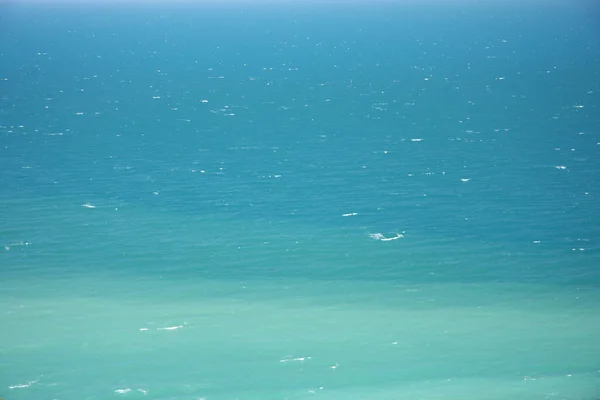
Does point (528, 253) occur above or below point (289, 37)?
below

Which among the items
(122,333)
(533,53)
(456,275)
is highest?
(533,53)

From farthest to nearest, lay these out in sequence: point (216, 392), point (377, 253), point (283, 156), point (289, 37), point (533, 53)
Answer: point (289, 37)
point (533, 53)
point (283, 156)
point (377, 253)
point (216, 392)

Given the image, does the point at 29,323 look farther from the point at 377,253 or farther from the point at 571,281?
the point at 571,281

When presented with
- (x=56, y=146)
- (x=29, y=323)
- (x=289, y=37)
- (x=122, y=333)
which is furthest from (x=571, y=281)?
(x=289, y=37)

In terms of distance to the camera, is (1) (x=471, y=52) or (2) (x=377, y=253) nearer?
(2) (x=377, y=253)

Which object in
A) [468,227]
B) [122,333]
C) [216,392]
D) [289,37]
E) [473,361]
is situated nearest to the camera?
[216,392]

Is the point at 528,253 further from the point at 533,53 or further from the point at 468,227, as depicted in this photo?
the point at 533,53

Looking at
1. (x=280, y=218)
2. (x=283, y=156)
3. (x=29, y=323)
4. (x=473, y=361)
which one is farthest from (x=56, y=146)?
(x=473, y=361)
